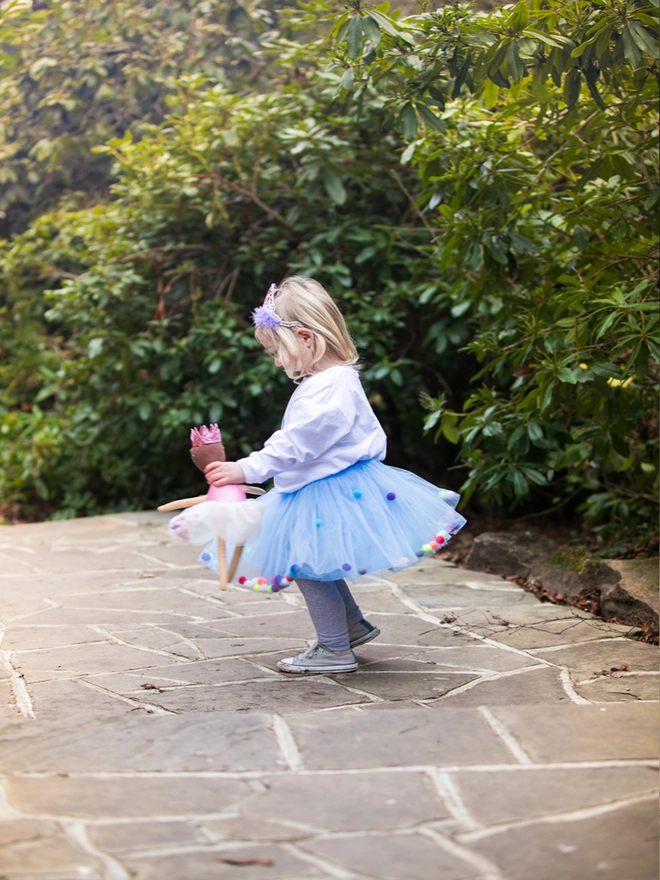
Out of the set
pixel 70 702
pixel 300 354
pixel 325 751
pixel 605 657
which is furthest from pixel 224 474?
pixel 605 657

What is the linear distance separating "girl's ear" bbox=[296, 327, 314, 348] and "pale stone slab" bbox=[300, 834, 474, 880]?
189cm

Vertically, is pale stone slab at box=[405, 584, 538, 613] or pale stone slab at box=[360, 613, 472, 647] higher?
pale stone slab at box=[360, 613, 472, 647]

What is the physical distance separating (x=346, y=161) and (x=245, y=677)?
4.31m

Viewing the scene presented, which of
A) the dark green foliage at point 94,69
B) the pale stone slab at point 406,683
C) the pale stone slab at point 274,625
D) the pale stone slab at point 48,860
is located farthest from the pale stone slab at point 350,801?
the dark green foliage at point 94,69

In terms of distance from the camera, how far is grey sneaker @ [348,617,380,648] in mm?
3543

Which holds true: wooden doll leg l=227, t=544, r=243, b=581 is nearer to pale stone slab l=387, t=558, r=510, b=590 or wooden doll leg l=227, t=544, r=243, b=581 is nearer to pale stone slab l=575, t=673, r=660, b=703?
pale stone slab l=575, t=673, r=660, b=703

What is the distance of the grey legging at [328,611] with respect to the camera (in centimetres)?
329

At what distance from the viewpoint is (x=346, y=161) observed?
6.56m

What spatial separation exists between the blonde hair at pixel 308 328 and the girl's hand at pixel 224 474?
457 mm

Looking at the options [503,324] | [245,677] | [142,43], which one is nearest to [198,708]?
[245,677]

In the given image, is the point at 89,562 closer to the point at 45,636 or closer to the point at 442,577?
the point at 45,636

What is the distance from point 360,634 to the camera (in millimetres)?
3551

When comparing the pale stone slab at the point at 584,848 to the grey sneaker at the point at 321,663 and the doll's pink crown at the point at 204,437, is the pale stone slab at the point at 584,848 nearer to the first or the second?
the grey sneaker at the point at 321,663

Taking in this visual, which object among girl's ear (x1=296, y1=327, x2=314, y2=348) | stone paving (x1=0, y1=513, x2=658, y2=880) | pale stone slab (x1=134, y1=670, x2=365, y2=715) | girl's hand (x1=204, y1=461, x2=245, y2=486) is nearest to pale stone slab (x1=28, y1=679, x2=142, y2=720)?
stone paving (x1=0, y1=513, x2=658, y2=880)
